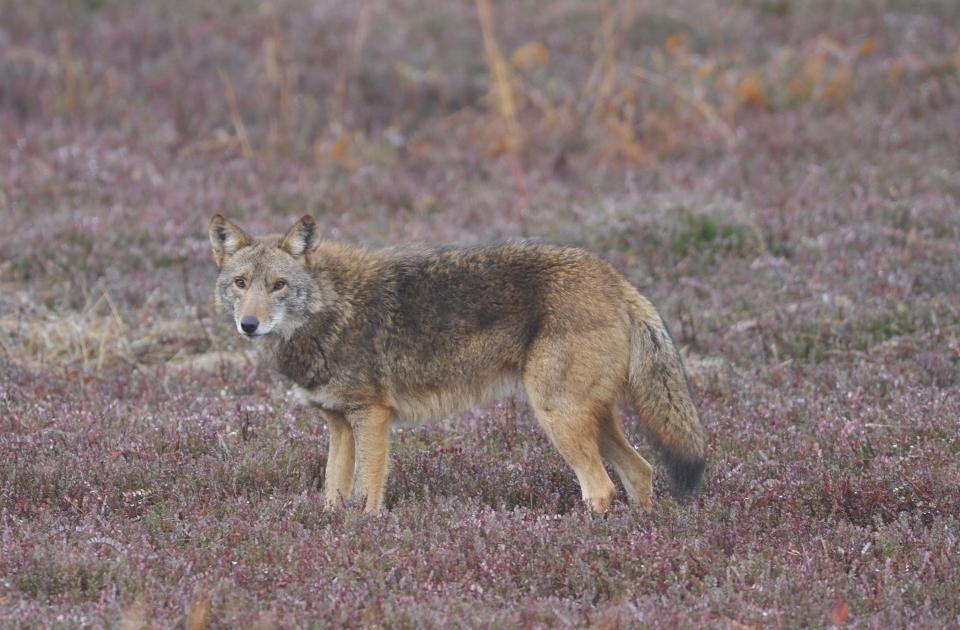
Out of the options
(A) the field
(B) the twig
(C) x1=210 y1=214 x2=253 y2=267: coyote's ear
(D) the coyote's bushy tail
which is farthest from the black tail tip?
(B) the twig

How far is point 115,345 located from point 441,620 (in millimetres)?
5936

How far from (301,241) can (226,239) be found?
20.4 inches

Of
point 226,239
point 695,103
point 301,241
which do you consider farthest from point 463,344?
point 695,103

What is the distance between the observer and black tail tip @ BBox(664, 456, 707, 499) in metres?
6.53

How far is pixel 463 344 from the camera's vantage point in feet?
23.2

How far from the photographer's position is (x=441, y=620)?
5.03m

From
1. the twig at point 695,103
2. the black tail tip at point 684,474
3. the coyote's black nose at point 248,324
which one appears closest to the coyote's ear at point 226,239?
the coyote's black nose at point 248,324

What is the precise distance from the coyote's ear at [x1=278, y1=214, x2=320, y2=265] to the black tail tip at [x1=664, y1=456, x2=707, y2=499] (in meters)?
2.64

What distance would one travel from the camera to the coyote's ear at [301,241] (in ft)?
23.9

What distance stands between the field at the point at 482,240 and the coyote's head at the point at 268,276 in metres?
1.00

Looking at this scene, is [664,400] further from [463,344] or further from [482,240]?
[482,240]

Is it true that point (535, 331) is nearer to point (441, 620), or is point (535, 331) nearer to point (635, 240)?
point (441, 620)

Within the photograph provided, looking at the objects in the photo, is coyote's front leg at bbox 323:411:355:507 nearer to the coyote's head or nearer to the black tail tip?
the coyote's head

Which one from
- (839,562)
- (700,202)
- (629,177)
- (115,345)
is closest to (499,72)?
(629,177)
